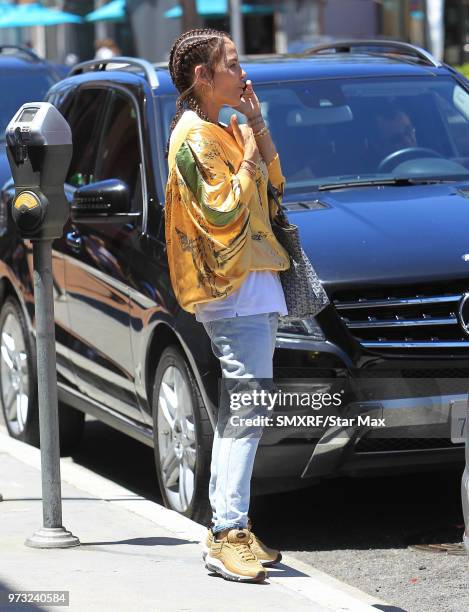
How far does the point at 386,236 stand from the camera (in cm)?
593

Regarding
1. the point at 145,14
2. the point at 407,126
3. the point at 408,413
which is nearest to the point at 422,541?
the point at 408,413

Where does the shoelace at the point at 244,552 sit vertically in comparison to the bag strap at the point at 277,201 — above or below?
below

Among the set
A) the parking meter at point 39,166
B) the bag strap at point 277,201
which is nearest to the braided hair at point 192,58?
the bag strap at point 277,201

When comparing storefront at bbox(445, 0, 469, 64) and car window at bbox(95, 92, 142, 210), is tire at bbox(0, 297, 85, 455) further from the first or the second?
storefront at bbox(445, 0, 469, 64)

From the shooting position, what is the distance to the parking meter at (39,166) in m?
5.04

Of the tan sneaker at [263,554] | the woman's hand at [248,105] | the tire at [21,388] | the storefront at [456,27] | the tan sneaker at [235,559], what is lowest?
the storefront at [456,27]

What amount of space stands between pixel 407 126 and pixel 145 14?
988 inches

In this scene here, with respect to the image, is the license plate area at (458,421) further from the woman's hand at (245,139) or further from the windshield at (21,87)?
the windshield at (21,87)

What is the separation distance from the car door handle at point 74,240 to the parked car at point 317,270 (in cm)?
1

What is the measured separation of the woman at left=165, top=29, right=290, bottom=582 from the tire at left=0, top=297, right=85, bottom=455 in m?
3.08

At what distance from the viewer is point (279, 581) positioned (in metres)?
4.86

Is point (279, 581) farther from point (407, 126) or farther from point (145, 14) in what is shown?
point (145, 14)

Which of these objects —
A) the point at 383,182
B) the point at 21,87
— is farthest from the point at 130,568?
the point at 21,87

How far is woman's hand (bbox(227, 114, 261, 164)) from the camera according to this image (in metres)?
4.76
